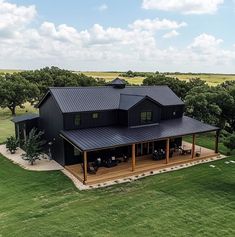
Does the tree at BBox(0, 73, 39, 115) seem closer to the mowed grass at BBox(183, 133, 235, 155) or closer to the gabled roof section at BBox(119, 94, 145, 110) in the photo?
the gabled roof section at BBox(119, 94, 145, 110)

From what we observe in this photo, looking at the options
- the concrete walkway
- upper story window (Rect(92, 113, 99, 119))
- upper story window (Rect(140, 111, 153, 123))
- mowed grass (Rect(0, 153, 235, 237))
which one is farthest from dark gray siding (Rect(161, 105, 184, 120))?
the concrete walkway

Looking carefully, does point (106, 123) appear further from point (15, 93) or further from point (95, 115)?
point (15, 93)

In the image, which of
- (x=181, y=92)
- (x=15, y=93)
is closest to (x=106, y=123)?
(x=181, y=92)

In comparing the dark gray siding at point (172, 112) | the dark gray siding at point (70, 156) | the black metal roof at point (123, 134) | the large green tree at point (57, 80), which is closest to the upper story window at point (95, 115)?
the black metal roof at point (123, 134)

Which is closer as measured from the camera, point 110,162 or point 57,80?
point 110,162

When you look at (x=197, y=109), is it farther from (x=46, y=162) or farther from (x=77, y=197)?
(x=77, y=197)

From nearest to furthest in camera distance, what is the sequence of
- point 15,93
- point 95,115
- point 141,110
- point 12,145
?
point 95,115 → point 141,110 → point 12,145 → point 15,93

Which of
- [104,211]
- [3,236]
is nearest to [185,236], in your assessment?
[104,211]
